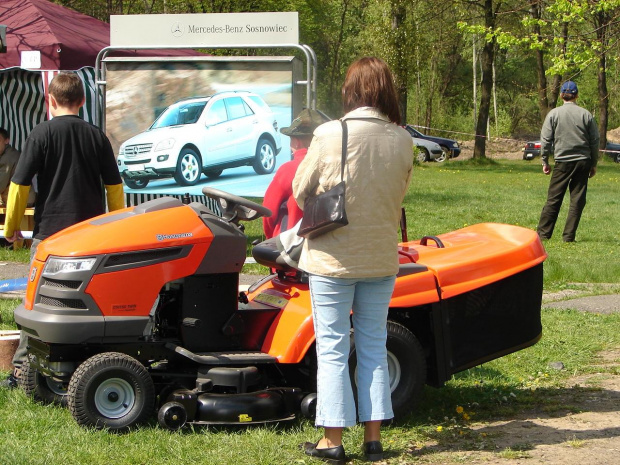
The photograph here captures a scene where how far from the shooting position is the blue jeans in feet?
13.3

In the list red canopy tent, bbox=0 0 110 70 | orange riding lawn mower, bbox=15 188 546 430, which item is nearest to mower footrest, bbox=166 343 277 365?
orange riding lawn mower, bbox=15 188 546 430

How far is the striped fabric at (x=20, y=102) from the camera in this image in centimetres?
1236

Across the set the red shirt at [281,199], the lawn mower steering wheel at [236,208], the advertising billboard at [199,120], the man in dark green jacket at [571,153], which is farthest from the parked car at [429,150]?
the lawn mower steering wheel at [236,208]

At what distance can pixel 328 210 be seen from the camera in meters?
3.94

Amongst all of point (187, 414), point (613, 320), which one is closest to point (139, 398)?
point (187, 414)

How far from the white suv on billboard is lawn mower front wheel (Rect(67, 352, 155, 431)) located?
18.7 feet

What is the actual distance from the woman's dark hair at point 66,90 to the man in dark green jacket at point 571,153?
764 centimetres

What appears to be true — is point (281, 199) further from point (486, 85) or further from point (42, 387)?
point (486, 85)

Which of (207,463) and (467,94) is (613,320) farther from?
(467,94)

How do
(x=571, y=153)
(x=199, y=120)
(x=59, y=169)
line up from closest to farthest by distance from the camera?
(x=59, y=169) < (x=199, y=120) < (x=571, y=153)

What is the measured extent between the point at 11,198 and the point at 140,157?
5.17 m

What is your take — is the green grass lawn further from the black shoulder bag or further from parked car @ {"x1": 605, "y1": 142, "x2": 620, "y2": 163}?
parked car @ {"x1": 605, "y1": 142, "x2": 620, "y2": 163}

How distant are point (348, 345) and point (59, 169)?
212cm

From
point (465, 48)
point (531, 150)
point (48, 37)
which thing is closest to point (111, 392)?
point (48, 37)
